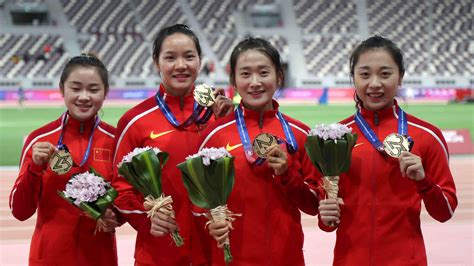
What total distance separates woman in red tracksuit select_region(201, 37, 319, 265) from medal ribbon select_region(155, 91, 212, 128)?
0.17 metres

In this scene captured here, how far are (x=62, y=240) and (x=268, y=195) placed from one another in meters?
1.06

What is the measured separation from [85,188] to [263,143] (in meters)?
0.76

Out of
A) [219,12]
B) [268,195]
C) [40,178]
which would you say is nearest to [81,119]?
[40,178]

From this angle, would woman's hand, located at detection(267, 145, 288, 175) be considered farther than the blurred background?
No

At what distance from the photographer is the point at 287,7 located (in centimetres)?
4069

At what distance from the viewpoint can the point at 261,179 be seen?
2.54 meters

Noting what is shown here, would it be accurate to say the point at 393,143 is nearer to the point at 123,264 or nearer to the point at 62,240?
the point at 62,240

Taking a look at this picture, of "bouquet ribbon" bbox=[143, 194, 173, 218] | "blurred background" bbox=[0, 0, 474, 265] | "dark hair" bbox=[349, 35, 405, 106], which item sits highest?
"blurred background" bbox=[0, 0, 474, 265]

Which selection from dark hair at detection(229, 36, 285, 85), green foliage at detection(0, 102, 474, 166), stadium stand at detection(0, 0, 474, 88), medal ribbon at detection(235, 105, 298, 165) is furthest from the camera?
stadium stand at detection(0, 0, 474, 88)

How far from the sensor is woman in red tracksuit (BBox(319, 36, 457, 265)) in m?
2.55

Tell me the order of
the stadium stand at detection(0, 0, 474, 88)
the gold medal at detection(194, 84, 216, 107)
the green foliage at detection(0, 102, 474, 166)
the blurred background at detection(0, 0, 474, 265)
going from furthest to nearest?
the stadium stand at detection(0, 0, 474, 88) → the blurred background at detection(0, 0, 474, 265) → the green foliage at detection(0, 102, 474, 166) → the gold medal at detection(194, 84, 216, 107)

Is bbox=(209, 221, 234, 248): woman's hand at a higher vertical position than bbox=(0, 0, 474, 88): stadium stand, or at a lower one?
lower

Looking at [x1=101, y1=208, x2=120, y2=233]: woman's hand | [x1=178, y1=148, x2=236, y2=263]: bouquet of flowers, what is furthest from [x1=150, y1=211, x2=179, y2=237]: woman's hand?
[x1=101, y1=208, x2=120, y2=233]: woman's hand

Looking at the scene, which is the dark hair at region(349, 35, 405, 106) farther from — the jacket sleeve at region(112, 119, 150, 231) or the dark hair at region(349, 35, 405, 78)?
the jacket sleeve at region(112, 119, 150, 231)
